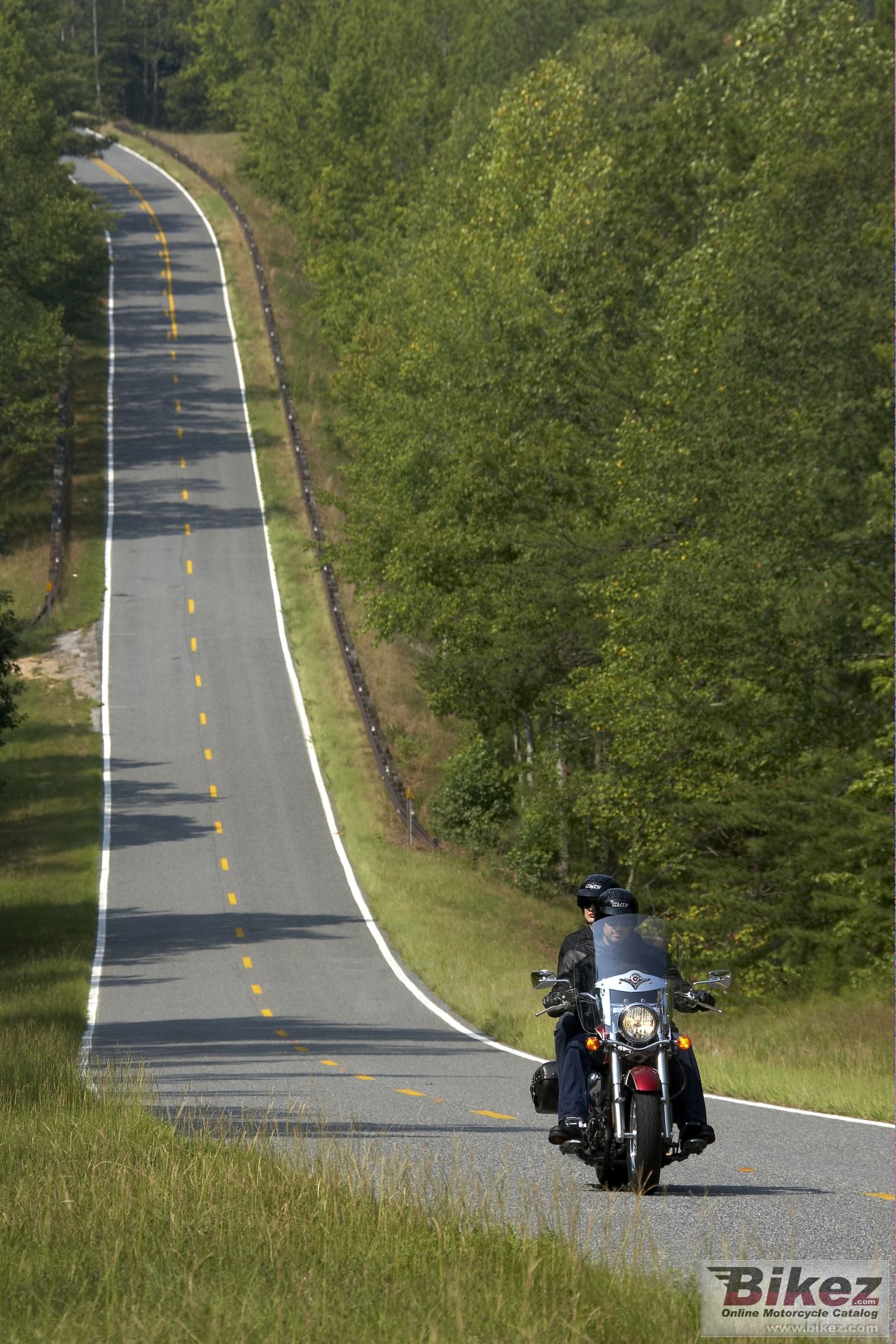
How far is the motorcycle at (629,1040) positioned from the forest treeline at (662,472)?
53.8 feet

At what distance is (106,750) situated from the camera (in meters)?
48.4

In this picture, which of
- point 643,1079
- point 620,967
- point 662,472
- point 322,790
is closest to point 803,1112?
point 620,967

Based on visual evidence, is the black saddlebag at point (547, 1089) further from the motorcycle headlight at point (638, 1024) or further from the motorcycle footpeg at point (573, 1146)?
the motorcycle headlight at point (638, 1024)

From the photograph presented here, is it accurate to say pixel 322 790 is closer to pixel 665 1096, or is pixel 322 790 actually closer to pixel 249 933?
pixel 249 933

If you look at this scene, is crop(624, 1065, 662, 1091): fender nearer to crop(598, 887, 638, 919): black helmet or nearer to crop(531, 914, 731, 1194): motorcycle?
crop(531, 914, 731, 1194): motorcycle

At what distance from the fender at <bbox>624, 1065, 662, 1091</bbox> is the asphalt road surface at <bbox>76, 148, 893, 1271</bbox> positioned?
58cm

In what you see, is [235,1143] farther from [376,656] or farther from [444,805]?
[376,656]

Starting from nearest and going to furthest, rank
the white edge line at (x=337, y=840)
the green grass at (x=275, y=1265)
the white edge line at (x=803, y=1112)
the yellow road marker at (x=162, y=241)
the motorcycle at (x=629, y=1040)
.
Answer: the green grass at (x=275, y=1265), the motorcycle at (x=629, y=1040), the white edge line at (x=803, y=1112), the white edge line at (x=337, y=840), the yellow road marker at (x=162, y=241)

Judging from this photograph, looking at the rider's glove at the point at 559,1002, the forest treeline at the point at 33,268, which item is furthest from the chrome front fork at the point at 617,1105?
the forest treeline at the point at 33,268

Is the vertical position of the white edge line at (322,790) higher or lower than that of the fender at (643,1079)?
lower

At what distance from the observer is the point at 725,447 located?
31422mm

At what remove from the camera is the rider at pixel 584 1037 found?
9055 millimetres

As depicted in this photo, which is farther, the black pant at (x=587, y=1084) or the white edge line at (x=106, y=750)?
the white edge line at (x=106, y=750)

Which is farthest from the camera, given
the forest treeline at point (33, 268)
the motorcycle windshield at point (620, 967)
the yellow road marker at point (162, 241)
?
the yellow road marker at point (162, 241)
